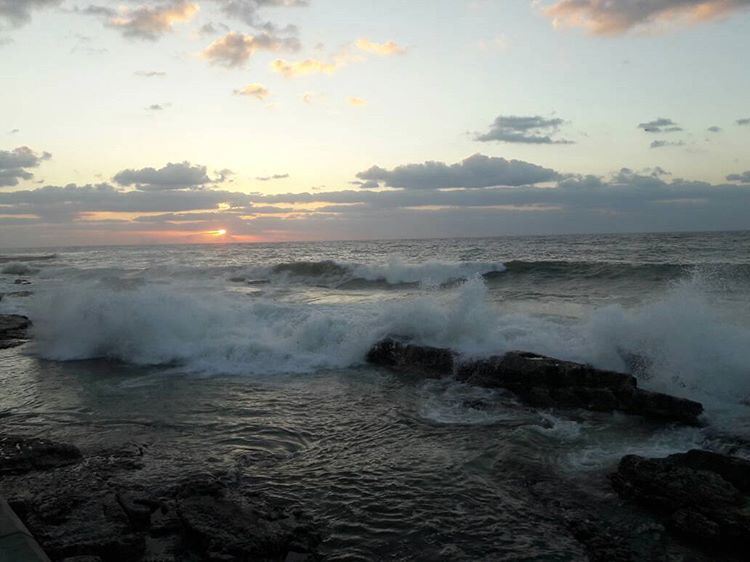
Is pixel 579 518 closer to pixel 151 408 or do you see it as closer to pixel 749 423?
pixel 749 423

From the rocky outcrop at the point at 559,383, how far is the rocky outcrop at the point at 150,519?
18.5ft

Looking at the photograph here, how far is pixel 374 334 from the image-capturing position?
13555 mm

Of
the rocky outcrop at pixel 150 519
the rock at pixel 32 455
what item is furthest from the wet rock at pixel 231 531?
the rock at pixel 32 455

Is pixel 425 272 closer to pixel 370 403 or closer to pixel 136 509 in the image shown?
pixel 370 403

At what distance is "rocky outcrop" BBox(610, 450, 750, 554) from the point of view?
499cm

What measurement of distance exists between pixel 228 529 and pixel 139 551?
791 millimetres

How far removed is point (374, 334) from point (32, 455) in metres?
8.31

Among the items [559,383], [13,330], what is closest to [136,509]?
[559,383]

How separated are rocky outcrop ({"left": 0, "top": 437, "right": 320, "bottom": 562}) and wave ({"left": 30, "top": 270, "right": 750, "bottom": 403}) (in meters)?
6.27

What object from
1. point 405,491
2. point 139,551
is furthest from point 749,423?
point 139,551

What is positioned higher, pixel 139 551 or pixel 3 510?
pixel 3 510

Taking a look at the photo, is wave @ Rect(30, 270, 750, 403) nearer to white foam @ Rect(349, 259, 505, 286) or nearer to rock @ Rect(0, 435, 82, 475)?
rock @ Rect(0, 435, 82, 475)

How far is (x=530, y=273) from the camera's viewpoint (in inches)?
1206

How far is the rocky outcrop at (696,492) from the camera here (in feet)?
16.4
